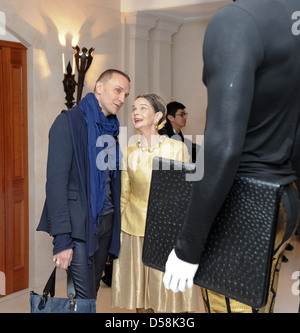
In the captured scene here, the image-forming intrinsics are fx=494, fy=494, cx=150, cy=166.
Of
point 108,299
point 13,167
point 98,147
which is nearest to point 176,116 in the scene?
point 13,167

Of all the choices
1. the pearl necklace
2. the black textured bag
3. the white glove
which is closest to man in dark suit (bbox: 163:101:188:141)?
the pearl necklace

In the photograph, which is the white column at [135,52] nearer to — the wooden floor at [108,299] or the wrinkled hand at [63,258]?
the wooden floor at [108,299]

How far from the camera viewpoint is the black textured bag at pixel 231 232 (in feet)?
4.03

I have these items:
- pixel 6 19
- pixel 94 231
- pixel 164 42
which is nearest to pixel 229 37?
pixel 94 231

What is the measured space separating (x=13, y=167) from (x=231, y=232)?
152 inches

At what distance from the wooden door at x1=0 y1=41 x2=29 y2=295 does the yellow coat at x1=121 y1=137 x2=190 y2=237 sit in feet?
5.40

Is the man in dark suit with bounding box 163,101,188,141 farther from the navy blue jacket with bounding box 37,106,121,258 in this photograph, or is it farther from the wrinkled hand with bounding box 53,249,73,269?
the wrinkled hand with bounding box 53,249,73,269

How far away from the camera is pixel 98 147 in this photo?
293 cm

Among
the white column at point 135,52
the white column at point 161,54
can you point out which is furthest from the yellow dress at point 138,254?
the white column at point 161,54

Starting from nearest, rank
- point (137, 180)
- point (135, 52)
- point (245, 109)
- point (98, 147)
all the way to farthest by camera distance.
Answer: point (245, 109) < point (98, 147) < point (137, 180) < point (135, 52)

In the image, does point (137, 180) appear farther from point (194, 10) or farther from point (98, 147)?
point (194, 10)

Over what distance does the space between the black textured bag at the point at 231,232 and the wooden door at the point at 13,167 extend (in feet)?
11.8

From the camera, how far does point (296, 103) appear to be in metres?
1.32
